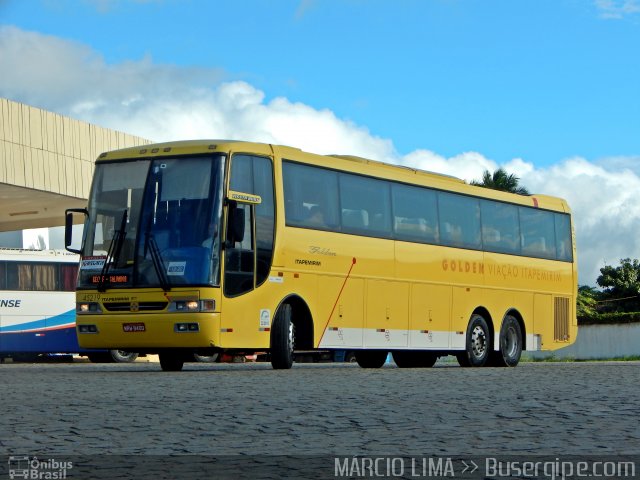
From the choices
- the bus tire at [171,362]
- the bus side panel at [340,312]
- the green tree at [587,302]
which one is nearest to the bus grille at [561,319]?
the bus side panel at [340,312]

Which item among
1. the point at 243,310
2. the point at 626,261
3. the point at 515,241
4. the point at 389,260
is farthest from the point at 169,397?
the point at 626,261

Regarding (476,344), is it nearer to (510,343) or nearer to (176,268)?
(510,343)

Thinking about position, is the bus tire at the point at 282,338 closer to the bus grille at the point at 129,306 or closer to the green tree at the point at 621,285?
the bus grille at the point at 129,306

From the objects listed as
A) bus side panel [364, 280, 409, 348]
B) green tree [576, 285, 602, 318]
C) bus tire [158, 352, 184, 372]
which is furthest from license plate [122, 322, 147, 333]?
green tree [576, 285, 602, 318]

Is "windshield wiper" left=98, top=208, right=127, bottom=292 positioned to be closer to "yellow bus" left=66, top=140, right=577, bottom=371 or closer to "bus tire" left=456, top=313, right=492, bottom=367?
"yellow bus" left=66, top=140, right=577, bottom=371

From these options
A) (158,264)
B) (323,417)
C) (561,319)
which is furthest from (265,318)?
(561,319)

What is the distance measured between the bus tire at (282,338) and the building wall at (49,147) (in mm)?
24439

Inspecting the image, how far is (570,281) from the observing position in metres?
28.8

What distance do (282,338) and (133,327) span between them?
2377 mm

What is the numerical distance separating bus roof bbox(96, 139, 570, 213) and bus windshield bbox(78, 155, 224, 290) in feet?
0.59

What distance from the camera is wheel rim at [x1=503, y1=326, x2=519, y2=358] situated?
86.2 ft

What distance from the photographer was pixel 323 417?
34.7 feet

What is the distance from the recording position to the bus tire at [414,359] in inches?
1027

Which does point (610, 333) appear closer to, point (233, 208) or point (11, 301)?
point (11, 301)
